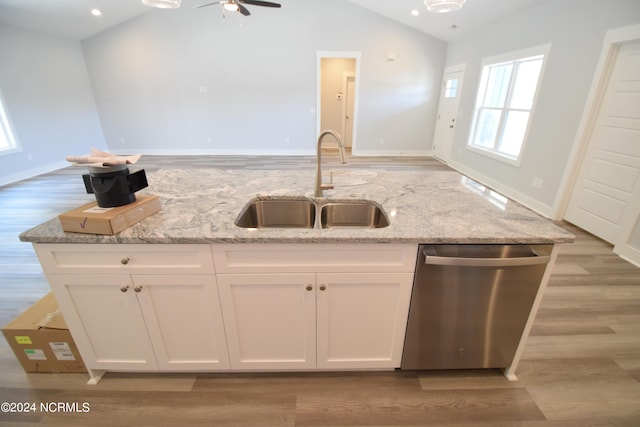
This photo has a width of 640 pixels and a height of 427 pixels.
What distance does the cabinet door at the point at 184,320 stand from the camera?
4.04ft

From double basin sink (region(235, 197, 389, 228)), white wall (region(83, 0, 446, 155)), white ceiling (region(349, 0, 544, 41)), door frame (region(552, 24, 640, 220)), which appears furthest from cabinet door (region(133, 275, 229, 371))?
white wall (region(83, 0, 446, 155))

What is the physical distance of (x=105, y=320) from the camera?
131cm

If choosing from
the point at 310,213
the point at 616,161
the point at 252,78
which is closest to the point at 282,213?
the point at 310,213

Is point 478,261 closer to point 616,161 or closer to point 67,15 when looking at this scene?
point 616,161

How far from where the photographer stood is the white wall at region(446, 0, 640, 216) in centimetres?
293

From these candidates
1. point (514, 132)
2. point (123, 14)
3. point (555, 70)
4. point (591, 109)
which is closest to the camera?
point (591, 109)

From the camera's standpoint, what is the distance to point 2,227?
10.7 ft

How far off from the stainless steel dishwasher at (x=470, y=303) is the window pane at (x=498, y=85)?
4.33 meters

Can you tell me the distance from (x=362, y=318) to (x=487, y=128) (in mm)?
5098

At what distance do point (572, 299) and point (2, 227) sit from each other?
5.75 metres

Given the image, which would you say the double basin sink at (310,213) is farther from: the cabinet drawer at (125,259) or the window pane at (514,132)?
the window pane at (514,132)

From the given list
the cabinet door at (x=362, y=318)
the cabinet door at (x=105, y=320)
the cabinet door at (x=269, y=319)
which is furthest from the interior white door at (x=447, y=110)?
the cabinet door at (x=105, y=320)

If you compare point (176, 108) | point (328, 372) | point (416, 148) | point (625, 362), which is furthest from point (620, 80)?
point (176, 108)

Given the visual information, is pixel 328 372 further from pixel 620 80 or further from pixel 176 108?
pixel 176 108
